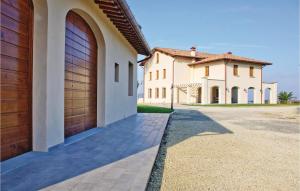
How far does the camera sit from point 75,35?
6.32 m

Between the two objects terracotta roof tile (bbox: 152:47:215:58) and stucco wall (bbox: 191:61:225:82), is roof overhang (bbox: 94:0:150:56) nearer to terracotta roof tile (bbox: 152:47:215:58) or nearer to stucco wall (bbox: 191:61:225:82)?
stucco wall (bbox: 191:61:225:82)

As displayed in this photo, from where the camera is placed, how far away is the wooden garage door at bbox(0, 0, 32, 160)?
3.72m

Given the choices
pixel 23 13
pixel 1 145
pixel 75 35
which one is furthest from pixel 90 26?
pixel 1 145

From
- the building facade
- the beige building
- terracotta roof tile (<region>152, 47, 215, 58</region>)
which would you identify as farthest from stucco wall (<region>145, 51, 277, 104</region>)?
the building facade

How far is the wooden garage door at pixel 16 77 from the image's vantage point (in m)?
3.72

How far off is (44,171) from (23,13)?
2.46 meters

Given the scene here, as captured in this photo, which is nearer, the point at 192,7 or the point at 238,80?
the point at 192,7

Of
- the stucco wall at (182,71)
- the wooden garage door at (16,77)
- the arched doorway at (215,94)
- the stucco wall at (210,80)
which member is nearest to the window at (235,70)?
the stucco wall at (210,80)

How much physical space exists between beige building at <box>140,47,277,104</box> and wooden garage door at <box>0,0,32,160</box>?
1125 inches

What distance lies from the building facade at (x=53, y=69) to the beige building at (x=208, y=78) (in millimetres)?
25084

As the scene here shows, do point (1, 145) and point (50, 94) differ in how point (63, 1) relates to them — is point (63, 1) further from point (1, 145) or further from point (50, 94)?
point (1, 145)

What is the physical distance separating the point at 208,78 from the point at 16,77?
30732 millimetres

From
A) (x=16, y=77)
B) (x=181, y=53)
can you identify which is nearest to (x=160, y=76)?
(x=181, y=53)

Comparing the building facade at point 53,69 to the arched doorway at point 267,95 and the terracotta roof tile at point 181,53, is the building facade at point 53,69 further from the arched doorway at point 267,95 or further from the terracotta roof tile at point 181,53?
the arched doorway at point 267,95
